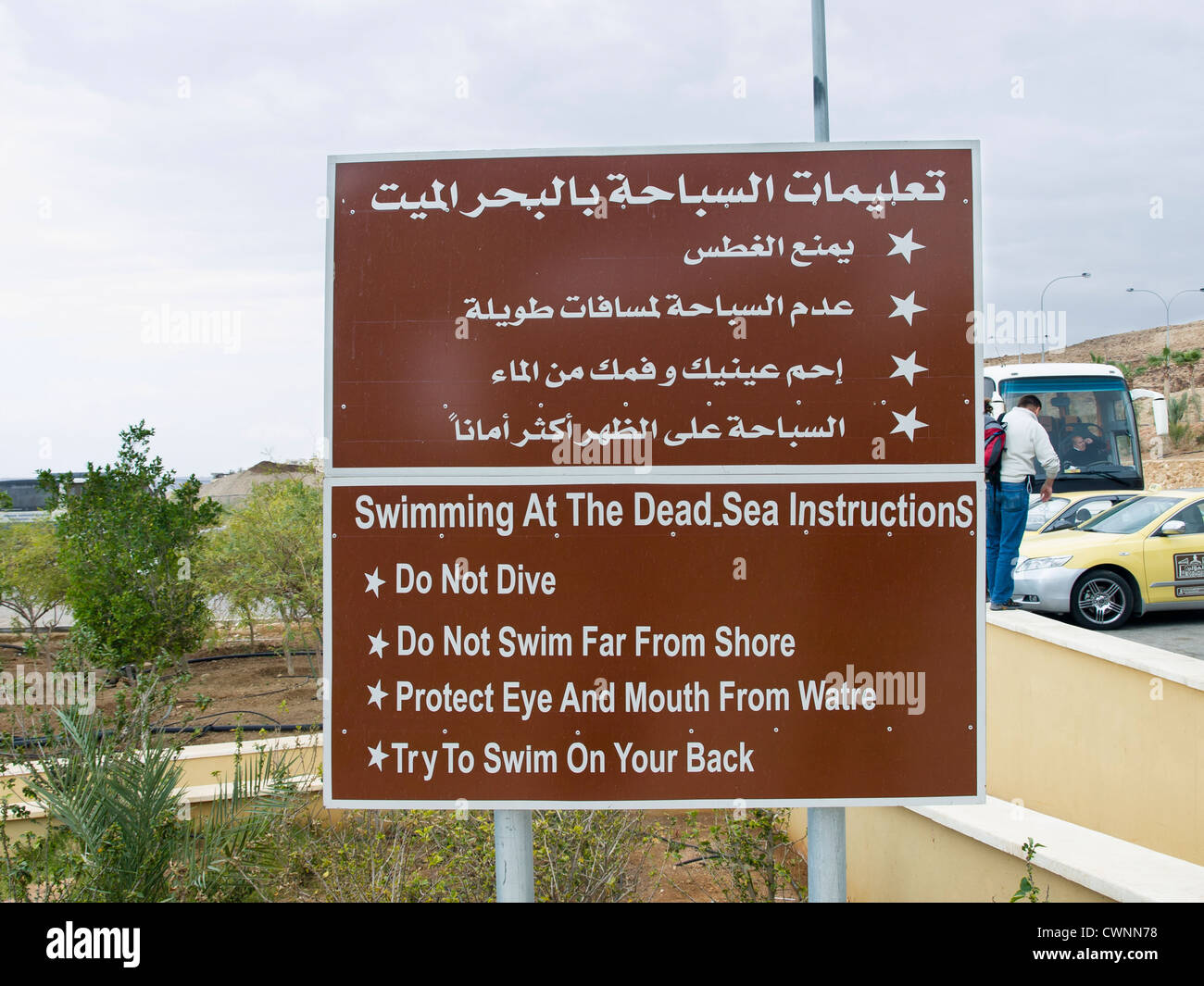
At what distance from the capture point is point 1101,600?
935 centimetres

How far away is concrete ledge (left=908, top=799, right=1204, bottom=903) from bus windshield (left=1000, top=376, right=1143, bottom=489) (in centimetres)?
1244

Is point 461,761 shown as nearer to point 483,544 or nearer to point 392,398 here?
point 483,544

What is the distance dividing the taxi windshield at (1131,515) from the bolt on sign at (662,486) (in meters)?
8.09

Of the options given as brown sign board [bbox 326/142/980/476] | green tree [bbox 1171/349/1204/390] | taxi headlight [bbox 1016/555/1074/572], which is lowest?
taxi headlight [bbox 1016/555/1074/572]

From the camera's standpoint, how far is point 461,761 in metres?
2.99

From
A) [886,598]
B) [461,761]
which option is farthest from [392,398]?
[886,598]

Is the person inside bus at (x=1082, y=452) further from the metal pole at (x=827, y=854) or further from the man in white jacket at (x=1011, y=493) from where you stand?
the metal pole at (x=827, y=854)

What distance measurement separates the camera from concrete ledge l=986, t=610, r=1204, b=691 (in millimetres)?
4754

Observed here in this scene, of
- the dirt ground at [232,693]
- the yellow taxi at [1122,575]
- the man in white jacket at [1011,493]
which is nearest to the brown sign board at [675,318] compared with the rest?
the man in white jacket at [1011,493]

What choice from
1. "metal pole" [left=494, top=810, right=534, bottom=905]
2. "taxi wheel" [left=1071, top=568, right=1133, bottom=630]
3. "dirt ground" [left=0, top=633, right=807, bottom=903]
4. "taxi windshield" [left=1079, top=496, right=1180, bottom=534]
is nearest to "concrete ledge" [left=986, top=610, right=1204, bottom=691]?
"dirt ground" [left=0, top=633, right=807, bottom=903]

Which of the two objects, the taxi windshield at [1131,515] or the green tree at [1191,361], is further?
the green tree at [1191,361]

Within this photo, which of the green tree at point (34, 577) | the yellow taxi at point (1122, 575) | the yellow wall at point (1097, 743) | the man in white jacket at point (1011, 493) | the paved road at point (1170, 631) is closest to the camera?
the yellow wall at point (1097, 743)

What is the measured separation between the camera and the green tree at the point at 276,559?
13.3 meters

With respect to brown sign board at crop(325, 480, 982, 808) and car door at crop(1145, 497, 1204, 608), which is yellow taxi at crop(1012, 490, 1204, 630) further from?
brown sign board at crop(325, 480, 982, 808)
